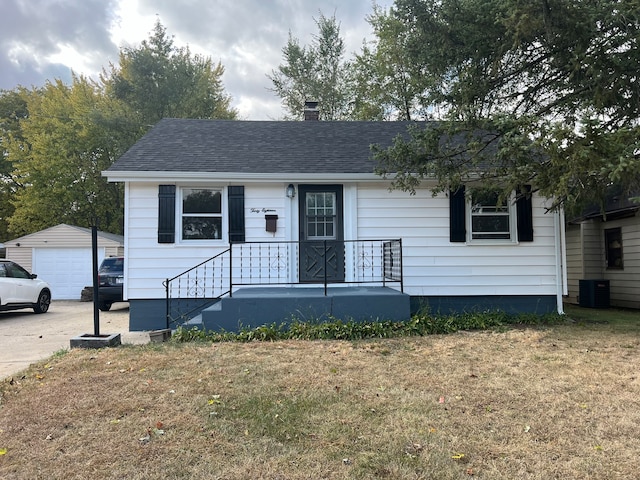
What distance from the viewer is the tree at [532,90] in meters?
5.05

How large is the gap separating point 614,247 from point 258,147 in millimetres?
10300

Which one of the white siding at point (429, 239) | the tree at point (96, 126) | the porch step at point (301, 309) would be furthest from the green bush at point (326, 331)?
the tree at point (96, 126)

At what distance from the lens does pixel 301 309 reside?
21.2 ft

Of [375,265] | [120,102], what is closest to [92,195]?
[120,102]

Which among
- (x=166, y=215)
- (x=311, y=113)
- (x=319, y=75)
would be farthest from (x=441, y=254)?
(x=319, y=75)

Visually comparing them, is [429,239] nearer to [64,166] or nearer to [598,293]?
[598,293]

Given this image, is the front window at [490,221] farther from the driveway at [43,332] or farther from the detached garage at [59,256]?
the detached garage at [59,256]

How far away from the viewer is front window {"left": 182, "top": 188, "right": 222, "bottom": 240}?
7.85m

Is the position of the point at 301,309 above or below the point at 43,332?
above

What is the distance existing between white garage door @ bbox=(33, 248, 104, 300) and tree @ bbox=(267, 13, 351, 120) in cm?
1153

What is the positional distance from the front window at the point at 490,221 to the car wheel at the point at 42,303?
10.8 m

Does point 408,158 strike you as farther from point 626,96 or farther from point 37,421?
point 37,421

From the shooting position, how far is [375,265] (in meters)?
8.05

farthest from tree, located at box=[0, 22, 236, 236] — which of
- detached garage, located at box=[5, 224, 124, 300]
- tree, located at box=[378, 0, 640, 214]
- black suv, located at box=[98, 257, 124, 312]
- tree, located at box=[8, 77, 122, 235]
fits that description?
tree, located at box=[378, 0, 640, 214]
